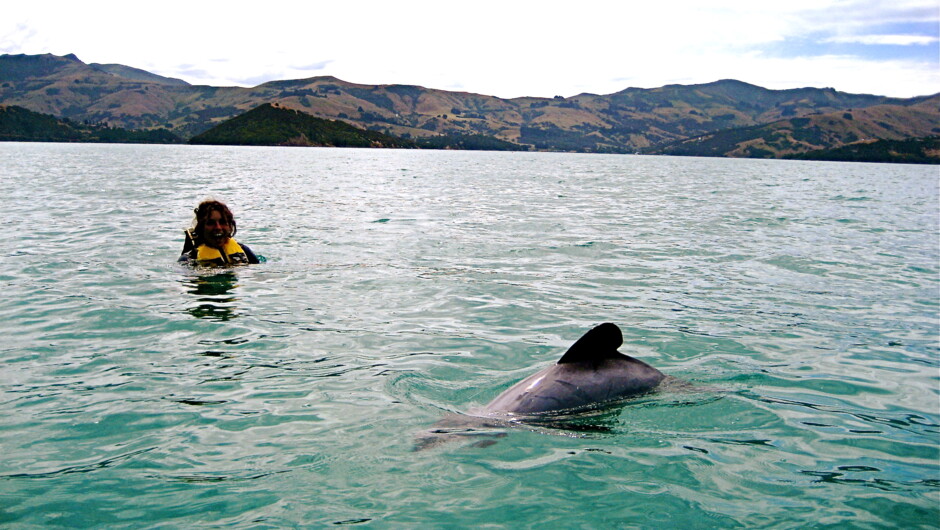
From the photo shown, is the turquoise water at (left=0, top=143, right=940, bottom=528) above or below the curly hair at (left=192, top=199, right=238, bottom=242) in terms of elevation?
below

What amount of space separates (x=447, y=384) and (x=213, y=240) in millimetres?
9514

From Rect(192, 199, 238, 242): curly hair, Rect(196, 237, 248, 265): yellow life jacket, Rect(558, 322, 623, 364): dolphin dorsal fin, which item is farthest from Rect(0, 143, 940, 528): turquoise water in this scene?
Rect(192, 199, 238, 242): curly hair

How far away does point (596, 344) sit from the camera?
24.6ft

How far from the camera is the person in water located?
1600cm

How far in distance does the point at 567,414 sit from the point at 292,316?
661cm

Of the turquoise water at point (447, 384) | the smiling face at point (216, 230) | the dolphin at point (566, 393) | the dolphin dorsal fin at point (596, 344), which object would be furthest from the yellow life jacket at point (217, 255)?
the dolphin dorsal fin at point (596, 344)

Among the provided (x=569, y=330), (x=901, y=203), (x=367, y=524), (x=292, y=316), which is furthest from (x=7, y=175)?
(x=901, y=203)

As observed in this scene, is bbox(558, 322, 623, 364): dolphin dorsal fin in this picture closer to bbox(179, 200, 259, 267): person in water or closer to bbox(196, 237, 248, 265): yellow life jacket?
bbox(179, 200, 259, 267): person in water

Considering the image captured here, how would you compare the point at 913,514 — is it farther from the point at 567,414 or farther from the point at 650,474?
the point at 567,414

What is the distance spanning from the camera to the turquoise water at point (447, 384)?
587 centimetres

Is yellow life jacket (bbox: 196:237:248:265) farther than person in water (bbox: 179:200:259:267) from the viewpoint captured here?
Yes

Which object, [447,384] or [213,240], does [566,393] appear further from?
[213,240]

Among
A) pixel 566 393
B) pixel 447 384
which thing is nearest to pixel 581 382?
pixel 566 393

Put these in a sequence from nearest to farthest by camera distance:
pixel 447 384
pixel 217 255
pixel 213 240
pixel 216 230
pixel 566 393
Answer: pixel 566 393 → pixel 447 384 → pixel 216 230 → pixel 213 240 → pixel 217 255
